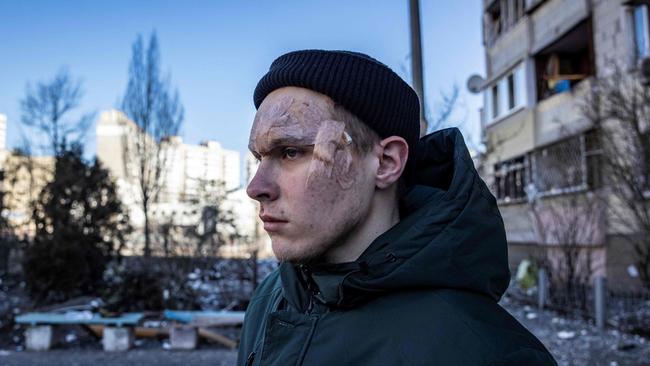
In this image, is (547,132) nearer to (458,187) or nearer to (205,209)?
(205,209)

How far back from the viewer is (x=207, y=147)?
15672mm

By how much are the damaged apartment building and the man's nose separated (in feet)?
33.6

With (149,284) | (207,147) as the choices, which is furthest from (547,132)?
(149,284)

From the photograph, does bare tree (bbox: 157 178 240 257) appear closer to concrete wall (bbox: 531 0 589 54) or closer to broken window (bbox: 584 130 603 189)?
broken window (bbox: 584 130 603 189)

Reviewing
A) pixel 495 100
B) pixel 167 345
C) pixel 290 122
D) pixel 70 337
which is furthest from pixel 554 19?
pixel 290 122

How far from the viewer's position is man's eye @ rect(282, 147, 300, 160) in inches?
58.1

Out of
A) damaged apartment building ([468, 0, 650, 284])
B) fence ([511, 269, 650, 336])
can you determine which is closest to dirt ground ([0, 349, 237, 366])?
fence ([511, 269, 650, 336])

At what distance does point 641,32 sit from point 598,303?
722 cm

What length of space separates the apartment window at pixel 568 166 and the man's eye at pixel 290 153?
39.8ft

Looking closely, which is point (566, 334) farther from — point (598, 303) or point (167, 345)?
point (167, 345)

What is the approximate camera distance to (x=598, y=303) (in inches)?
323

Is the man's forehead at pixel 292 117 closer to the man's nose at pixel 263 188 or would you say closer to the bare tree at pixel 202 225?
the man's nose at pixel 263 188

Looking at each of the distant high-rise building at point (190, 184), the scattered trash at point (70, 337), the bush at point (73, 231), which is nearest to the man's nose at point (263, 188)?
the distant high-rise building at point (190, 184)

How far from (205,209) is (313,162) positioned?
10.6m
